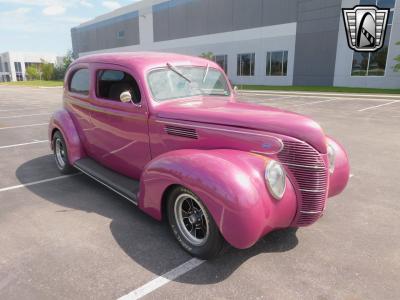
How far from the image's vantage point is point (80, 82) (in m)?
5.05

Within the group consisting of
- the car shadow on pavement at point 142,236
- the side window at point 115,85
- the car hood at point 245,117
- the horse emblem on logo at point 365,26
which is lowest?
the car shadow on pavement at point 142,236

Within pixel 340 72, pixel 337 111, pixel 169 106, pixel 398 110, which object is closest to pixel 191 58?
pixel 169 106

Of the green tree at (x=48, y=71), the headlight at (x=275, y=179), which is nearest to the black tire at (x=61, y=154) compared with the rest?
the headlight at (x=275, y=179)

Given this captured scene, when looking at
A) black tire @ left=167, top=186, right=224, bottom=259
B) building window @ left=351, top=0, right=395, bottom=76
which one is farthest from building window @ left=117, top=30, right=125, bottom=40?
black tire @ left=167, top=186, right=224, bottom=259

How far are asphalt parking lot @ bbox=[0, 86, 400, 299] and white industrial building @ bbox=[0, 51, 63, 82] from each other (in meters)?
97.6

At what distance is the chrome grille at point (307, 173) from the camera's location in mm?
2809

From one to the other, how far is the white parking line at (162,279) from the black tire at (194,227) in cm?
9

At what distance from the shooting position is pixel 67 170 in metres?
5.26

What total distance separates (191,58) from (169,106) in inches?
45.5

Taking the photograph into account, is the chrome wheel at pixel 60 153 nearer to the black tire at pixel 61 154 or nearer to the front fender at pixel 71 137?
the black tire at pixel 61 154

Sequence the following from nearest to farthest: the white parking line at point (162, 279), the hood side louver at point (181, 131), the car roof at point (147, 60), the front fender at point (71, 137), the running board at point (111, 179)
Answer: the white parking line at point (162, 279)
the hood side louver at point (181, 131)
the running board at point (111, 179)
the car roof at point (147, 60)
the front fender at point (71, 137)

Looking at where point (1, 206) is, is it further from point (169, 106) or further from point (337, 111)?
point (337, 111)

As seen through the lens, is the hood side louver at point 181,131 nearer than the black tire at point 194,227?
No

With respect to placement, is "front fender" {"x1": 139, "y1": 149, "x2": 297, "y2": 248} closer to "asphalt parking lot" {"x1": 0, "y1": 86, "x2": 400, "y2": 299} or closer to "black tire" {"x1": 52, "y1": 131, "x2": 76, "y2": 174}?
"asphalt parking lot" {"x1": 0, "y1": 86, "x2": 400, "y2": 299}
